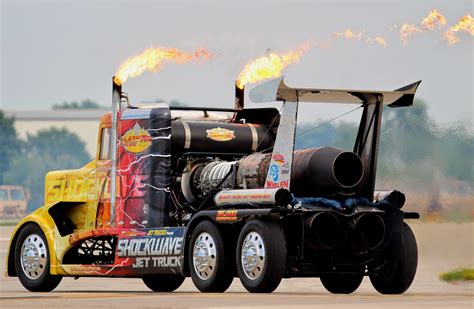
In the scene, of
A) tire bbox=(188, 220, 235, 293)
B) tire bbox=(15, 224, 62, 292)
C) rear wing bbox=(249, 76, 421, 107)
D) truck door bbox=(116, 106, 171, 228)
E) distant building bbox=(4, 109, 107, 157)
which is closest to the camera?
rear wing bbox=(249, 76, 421, 107)

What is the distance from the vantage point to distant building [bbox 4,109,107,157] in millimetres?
139375

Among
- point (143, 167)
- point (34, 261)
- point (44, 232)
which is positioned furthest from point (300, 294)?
point (34, 261)

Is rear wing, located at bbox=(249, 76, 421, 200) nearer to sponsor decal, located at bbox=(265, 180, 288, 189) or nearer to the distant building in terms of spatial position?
sponsor decal, located at bbox=(265, 180, 288, 189)

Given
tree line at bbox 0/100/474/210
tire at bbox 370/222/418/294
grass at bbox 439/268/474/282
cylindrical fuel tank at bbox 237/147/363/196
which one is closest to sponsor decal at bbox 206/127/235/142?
tree line at bbox 0/100/474/210

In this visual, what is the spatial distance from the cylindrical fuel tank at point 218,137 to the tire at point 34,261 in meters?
3.06

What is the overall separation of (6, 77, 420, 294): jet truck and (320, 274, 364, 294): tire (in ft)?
0.07

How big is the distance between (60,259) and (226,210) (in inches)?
167

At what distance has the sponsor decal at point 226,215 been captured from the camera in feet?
87.2

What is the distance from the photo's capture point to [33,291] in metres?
Result: 30.1

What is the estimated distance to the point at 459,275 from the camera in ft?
107

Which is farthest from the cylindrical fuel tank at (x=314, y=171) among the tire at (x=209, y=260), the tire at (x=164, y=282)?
the tire at (x=164, y=282)

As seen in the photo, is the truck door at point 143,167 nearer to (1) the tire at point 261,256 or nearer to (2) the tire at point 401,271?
(1) the tire at point 261,256

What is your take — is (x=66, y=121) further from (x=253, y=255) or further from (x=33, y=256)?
(x=253, y=255)

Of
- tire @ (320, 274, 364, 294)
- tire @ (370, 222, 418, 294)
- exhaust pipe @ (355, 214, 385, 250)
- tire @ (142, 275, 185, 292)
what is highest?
exhaust pipe @ (355, 214, 385, 250)
